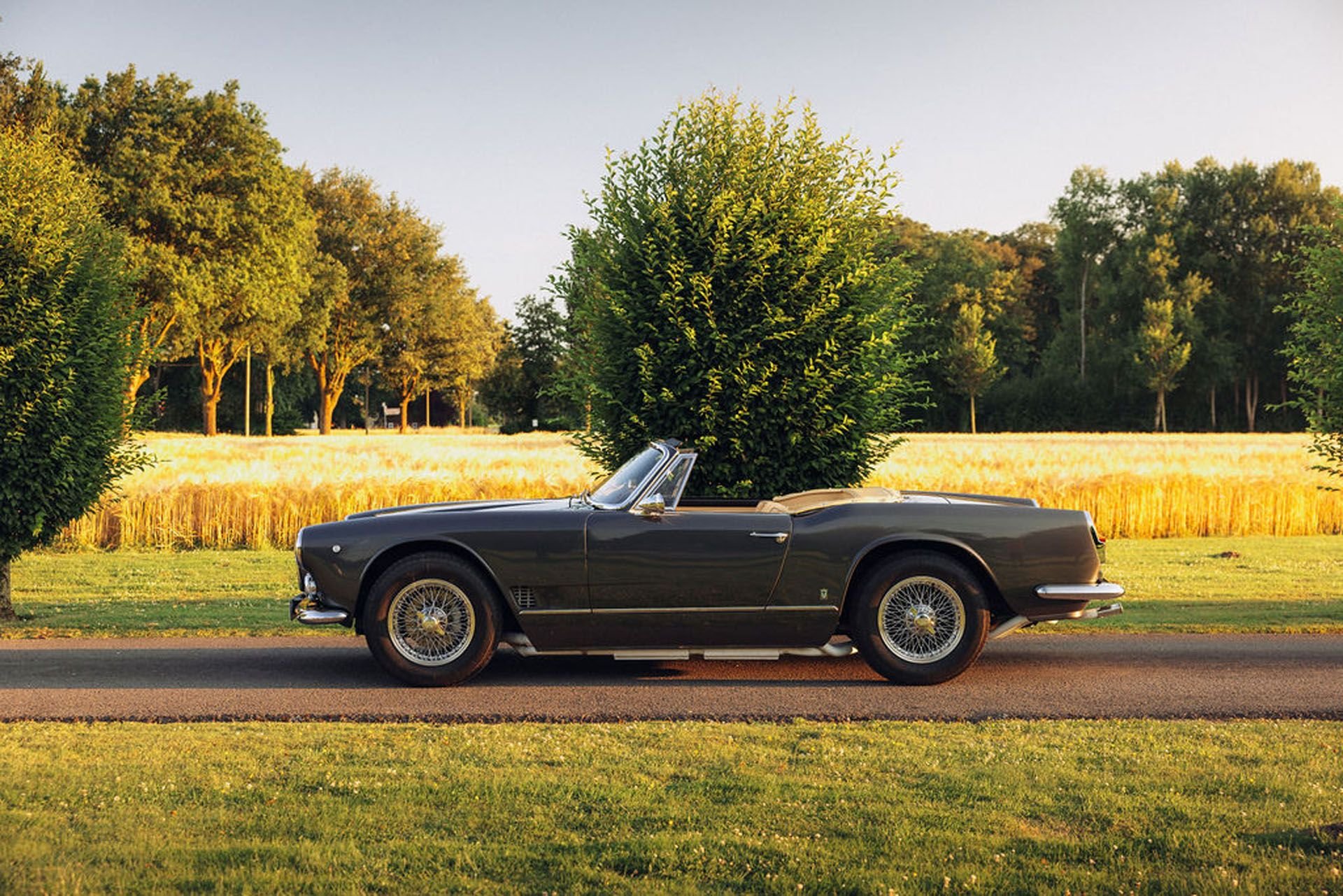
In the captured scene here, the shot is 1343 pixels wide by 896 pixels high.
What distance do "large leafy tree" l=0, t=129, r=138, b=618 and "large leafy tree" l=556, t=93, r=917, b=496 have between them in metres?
4.66

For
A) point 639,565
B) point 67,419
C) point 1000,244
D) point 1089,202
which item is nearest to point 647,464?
point 639,565

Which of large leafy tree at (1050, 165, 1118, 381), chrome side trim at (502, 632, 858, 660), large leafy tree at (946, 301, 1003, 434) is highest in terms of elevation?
large leafy tree at (1050, 165, 1118, 381)

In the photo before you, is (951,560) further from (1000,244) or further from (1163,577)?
(1000,244)

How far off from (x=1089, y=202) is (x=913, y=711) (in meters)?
74.7

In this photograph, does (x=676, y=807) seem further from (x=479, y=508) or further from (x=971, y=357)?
(x=971, y=357)

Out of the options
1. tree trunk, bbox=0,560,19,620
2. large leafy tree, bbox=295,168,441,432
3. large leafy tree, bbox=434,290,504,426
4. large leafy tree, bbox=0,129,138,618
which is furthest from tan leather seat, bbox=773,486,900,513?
large leafy tree, bbox=434,290,504,426

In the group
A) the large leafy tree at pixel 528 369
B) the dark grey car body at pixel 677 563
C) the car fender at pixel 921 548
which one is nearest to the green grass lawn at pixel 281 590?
the dark grey car body at pixel 677 563

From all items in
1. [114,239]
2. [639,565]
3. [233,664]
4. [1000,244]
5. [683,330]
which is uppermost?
[1000,244]

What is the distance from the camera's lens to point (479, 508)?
848cm

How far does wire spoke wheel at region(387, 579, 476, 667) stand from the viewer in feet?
26.5

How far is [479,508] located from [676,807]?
12.3ft

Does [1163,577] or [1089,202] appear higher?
[1089,202]

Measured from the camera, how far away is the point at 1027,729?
673 cm

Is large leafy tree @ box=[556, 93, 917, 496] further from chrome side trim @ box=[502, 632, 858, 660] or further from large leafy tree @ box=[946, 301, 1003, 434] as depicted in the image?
large leafy tree @ box=[946, 301, 1003, 434]
